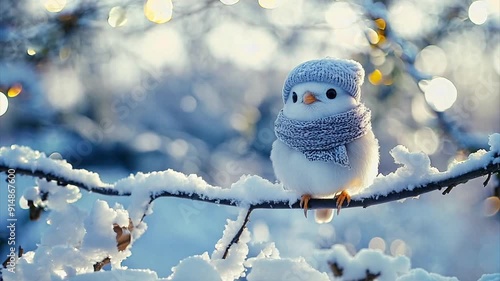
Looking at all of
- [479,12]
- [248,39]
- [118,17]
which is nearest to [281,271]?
[118,17]

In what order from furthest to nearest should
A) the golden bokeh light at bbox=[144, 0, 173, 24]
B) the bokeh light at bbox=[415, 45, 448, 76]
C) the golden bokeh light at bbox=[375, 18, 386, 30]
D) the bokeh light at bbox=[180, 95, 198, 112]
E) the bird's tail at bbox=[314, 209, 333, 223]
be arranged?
1. the bokeh light at bbox=[180, 95, 198, 112]
2. the bokeh light at bbox=[415, 45, 448, 76]
3. the golden bokeh light at bbox=[375, 18, 386, 30]
4. the golden bokeh light at bbox=[144, 0, 173, 24]
5. the bird's tail at bbox=[314, 209, 333, 223]

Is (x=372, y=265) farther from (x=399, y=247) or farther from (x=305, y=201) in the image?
(x=399, y=247)

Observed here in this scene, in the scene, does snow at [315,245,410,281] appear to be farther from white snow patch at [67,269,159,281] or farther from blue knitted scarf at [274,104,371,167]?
white snow patch at [67,269,159,281]

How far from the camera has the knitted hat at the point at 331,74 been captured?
84 cm

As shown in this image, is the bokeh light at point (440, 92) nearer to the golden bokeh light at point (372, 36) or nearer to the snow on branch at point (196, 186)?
the golden bokeh light at point (372, 36)

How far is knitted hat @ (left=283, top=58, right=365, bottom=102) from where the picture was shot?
84cm

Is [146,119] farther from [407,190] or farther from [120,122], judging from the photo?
[407,190]

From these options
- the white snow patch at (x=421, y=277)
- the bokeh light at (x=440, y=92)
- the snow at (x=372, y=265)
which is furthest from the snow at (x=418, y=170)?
the bokeh light at (x=440, y=92)

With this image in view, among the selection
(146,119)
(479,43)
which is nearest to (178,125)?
(146,119)

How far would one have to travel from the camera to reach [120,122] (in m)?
3.67

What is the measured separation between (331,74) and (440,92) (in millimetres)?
577

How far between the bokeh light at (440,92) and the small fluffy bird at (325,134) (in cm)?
48

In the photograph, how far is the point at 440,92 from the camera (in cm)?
133

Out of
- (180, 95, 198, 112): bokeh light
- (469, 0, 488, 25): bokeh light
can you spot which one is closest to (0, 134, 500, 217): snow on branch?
(469, 0, 488, 25): bokeh light
